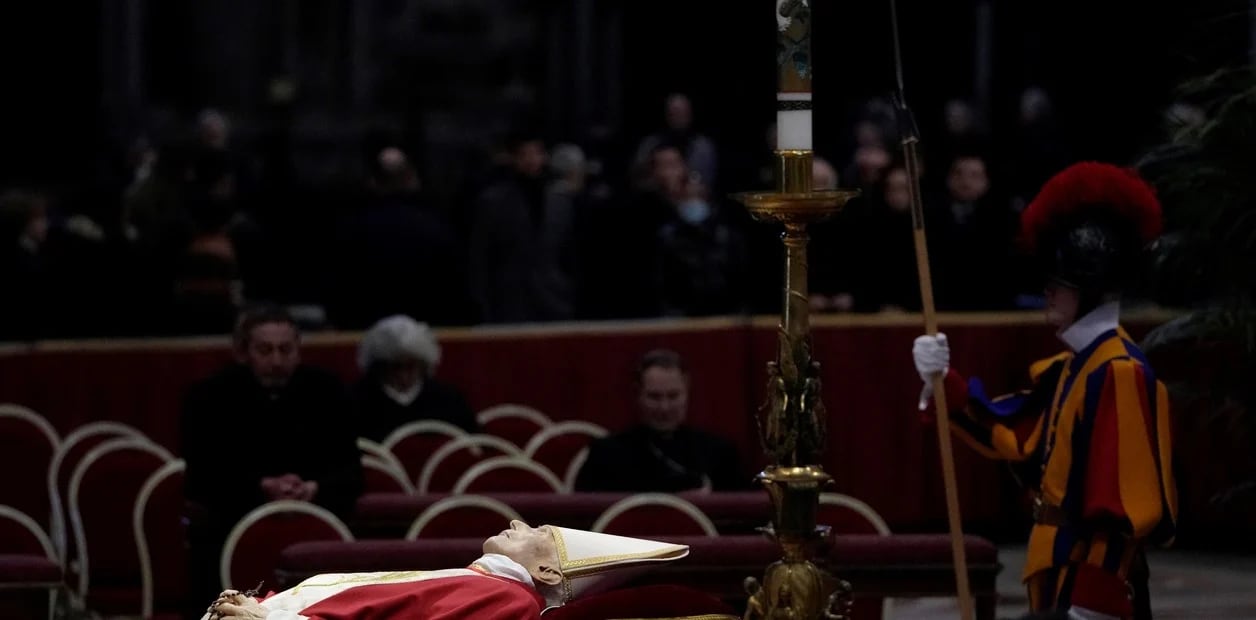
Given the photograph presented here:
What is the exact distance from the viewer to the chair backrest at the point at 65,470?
8820 mm

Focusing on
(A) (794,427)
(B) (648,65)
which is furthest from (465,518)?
(B) (648,65)

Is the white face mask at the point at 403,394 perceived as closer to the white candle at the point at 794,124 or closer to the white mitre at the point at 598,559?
the white mitre at the point at 598,559

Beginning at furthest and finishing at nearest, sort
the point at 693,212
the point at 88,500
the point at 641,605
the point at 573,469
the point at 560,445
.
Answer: the point at 693,212 < the point at 560,445 < the point at 573,469 < the point at 88,500 < the point at 641,605

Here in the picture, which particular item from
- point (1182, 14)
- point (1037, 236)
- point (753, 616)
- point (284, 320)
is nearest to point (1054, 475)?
point (1037, 236)

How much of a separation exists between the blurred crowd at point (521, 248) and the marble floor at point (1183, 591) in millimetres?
1556

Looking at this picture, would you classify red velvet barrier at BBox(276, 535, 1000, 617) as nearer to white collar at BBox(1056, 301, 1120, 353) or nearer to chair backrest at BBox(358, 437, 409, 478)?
white collar at BBox(1056, 301, 1120, 353)

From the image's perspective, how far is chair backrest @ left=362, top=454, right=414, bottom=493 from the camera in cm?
895

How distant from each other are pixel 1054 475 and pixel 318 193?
11450mm

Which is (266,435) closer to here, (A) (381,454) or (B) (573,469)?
(A) (381,454)

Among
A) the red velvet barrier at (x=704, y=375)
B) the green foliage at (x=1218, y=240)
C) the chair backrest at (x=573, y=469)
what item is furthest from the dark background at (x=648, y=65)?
the green foliage at (x=1218, y=240)

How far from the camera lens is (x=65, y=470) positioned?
929cm

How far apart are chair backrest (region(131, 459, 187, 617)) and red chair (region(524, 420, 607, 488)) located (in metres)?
1.59

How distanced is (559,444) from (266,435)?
5.59ft

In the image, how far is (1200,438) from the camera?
34.6 feet
